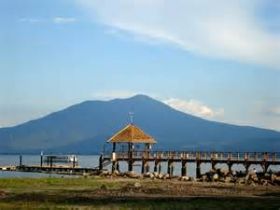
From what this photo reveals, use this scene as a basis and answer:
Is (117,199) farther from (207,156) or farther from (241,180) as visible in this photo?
(207,156)

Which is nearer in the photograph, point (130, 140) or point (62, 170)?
point (130, 140)

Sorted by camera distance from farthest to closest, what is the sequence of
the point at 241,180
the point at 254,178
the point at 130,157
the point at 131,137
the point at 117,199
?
the point at 130,157 < the point at 131,137 < the point at 254,178 < the point at 241,180 < the point at 117,199

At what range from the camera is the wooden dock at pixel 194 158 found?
80625 millimetres

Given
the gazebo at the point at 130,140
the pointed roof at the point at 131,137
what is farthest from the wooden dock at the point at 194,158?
the pointed roof at the point at 131,137

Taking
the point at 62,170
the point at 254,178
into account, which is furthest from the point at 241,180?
the point at 62,170

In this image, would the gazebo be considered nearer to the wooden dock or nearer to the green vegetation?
the wooden dock

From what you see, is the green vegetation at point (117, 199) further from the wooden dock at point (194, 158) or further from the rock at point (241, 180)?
the wooden dock at point (194, 158)

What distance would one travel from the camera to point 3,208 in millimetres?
36844

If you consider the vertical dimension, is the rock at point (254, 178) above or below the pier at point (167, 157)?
below

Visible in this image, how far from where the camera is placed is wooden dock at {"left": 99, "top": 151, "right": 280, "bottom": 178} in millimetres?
80625

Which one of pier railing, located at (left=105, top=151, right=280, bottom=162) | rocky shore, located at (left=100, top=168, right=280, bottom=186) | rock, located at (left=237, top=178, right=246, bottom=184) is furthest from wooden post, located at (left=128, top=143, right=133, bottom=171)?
rock, located at (left=237, top=178, right=246, bottom=184)

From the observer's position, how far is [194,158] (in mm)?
87750

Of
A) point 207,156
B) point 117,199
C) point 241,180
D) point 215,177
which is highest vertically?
point 207,156

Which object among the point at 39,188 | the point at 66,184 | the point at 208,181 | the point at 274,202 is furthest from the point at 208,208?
the point at 208,181
